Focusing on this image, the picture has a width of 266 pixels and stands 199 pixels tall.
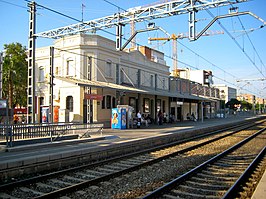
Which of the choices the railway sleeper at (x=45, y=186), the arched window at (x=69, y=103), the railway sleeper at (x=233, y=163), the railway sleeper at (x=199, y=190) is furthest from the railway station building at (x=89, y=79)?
the railway sleeper at (x=199, y=190)

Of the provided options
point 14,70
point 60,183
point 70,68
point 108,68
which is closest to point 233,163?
point 60,183

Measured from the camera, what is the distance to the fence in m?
11.6

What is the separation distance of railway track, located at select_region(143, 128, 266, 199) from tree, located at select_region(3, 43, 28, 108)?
27841 millimetres

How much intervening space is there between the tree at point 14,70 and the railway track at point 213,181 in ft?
91.3

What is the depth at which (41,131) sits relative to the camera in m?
13.5

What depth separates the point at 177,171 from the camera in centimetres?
912

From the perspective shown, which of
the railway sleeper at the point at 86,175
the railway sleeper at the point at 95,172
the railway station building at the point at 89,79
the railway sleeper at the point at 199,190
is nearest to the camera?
the railway sleeper at the point at 199,190

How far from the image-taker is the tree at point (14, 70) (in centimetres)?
3312

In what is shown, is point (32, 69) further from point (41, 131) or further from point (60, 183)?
point (60, 183)

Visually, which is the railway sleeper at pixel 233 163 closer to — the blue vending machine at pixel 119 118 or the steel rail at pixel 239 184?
the steel rail at pixel 239 184

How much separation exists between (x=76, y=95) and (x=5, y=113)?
50.0 feet

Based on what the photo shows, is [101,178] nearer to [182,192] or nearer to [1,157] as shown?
[182,192]

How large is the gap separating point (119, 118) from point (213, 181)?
52.7 feet

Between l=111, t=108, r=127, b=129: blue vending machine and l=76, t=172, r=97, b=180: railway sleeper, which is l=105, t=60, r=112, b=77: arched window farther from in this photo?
l=76, t=172, r=97, b=180: railway sleeper
